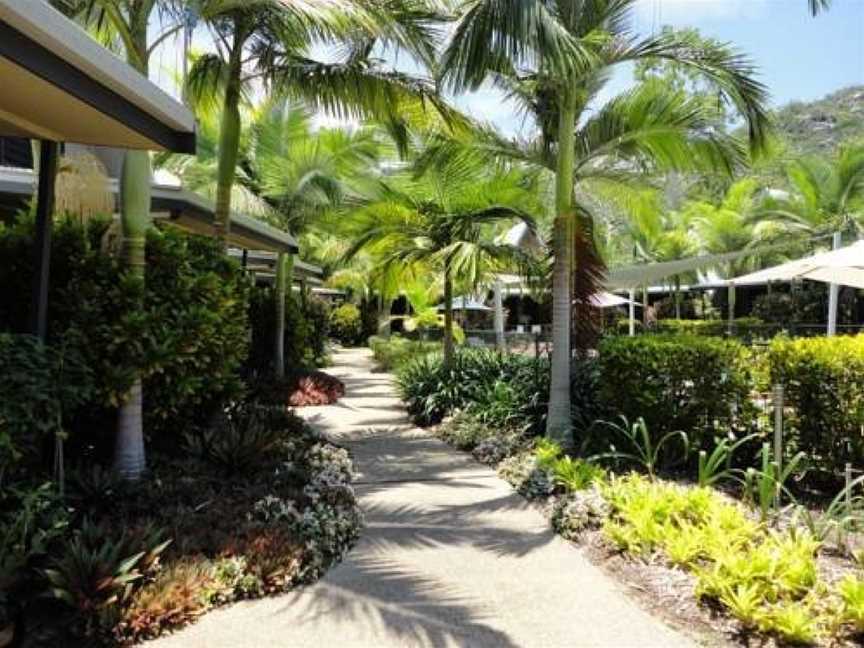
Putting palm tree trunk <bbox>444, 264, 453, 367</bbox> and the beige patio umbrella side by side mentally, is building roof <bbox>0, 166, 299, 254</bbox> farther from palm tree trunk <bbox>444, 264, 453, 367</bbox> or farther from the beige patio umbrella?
the beige patio umbrella

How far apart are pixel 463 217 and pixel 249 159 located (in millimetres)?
7456

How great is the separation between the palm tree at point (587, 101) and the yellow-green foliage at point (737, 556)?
2.83 meters

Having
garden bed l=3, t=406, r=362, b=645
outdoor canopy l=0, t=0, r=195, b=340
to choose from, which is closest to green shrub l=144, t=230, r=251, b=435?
garden bed l=3, t=406, r=362, b=645

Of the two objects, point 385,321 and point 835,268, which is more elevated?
point 835,268

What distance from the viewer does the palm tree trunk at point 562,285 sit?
8617 millimetres

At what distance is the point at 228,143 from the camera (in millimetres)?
9023

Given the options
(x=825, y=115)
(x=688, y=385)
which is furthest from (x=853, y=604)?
(x=825, y=115)

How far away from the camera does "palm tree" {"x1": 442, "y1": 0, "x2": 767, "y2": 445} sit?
277 inches

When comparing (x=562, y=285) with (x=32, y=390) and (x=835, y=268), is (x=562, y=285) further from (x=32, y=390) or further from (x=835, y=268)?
(x=32, y=390)

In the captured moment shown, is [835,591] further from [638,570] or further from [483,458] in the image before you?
[483,458]

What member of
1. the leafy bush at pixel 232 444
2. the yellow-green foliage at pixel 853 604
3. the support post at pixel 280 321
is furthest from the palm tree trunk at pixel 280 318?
the yellow-green foliage at pixel 853 604

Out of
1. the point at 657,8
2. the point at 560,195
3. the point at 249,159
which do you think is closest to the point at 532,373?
the point at 560,195

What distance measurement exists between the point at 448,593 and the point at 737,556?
6.17ft

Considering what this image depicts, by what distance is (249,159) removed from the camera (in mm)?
17328
